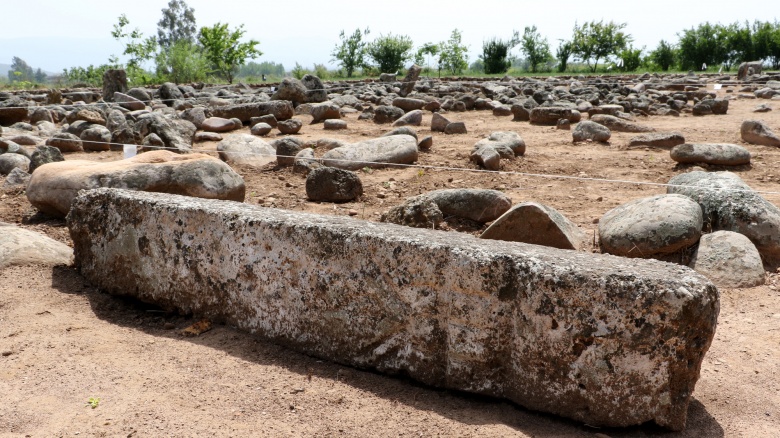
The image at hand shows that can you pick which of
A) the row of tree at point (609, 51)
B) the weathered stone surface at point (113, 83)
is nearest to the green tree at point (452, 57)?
the row of tree at point (609, 51)

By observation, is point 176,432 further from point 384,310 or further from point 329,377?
point 384,310

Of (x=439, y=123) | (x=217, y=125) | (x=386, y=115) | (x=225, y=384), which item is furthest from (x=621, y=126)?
(x=225, y=384)

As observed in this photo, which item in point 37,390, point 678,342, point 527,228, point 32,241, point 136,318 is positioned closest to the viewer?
point 678,342

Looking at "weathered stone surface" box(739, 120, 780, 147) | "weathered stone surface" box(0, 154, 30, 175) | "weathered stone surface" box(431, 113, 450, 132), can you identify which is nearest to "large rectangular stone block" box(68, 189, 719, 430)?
"weathered stone surface" box(0, 154, 30, 175)

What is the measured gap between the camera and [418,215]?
4918mm

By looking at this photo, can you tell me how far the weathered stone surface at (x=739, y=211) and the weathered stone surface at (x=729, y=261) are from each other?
0.60 feet

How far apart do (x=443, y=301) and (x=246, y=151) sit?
5.49m

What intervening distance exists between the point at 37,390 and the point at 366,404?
1.24 metres

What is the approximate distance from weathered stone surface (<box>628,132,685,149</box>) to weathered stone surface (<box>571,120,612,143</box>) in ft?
1.98

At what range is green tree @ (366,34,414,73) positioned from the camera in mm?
30969

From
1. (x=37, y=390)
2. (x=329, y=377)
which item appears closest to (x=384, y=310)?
(x=329, y=377)

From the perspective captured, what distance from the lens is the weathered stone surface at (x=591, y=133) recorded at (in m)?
8.84

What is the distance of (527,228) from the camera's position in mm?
4250

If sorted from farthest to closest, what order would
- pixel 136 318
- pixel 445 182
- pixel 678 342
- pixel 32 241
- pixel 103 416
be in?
pixel 445 182 < pixel 32 241 < pixel 136 318 < pixel 103 416 < pixel 678 342
